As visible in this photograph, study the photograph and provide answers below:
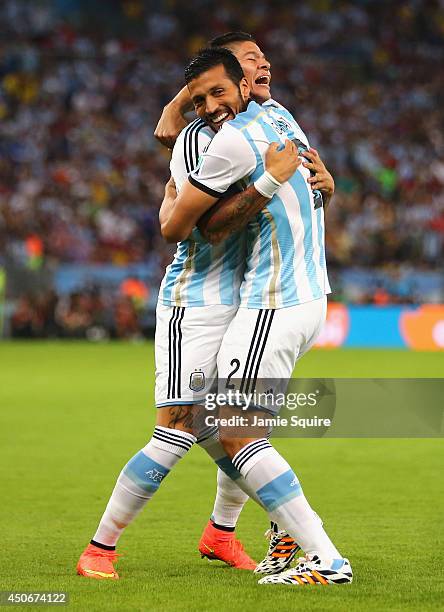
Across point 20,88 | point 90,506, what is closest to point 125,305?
point 20,88

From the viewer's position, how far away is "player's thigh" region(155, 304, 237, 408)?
486cm

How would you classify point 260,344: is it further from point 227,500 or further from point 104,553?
point 104,553

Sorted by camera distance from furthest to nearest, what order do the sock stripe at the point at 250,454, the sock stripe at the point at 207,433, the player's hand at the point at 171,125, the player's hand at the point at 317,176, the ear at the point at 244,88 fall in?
the player's hand at the point at 171,125 < the sock stripe at the point at 207,433 < the player's hand at the point at 317,176 < the ear at the point at 244,88 < the sock stripe at the point at 250,454

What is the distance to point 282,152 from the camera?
464 cm

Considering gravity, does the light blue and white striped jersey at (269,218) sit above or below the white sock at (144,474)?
above

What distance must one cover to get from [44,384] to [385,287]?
1124 centimetres

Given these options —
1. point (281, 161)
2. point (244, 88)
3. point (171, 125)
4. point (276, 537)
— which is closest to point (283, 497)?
point (276, 537)

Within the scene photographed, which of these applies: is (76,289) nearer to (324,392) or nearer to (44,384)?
(44,384)

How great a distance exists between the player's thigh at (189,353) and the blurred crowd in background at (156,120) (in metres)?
18.6

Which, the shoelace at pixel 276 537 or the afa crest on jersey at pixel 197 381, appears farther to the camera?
the shoelace at pixel 276 537

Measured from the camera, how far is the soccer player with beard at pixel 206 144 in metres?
4.89

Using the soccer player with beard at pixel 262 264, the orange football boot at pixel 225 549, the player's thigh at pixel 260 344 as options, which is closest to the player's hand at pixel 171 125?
the soccer player with beard at pixel 262 264

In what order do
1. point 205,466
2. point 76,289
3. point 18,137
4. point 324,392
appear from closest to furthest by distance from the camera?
point 324,392, point 205,466, point 76,289, point 18,137

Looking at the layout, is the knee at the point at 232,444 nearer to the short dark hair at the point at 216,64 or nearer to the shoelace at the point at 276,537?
the shoelace at the point at 276,537
